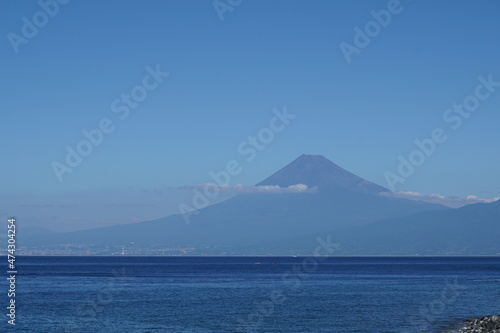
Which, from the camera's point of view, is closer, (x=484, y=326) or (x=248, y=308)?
(x=484, y=326)

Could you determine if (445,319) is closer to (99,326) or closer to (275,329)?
(275,329)

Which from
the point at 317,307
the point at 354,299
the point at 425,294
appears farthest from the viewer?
the point at 425,294

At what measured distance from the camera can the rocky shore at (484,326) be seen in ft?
158

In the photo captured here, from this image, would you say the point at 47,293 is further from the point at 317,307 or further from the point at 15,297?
the point at 317,307

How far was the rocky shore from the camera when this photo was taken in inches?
1896

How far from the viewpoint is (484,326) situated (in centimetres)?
4972

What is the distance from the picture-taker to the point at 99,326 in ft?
174

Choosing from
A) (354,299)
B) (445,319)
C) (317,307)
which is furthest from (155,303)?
(445,319)

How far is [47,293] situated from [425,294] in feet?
145

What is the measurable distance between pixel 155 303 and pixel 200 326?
17.8m

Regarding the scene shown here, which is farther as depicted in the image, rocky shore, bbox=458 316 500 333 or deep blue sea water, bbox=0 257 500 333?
deep blue sea water, bbox=0 257 500 333

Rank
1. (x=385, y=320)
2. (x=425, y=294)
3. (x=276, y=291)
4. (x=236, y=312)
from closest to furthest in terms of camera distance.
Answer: (x=385, y=320)
(x=236, y=312)
(x=425, y=294)
(x=276, y=291)

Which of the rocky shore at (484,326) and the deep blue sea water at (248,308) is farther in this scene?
the deep blue sea water at (248,308)

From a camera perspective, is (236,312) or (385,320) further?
(236,312)
